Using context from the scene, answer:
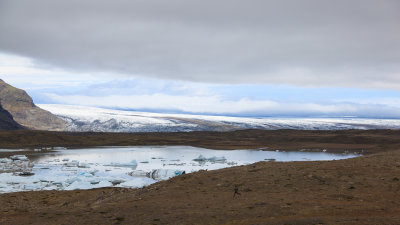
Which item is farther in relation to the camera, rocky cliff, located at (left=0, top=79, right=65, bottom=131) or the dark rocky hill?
rocky cliff, located at (left=0, top=79, right=65, bottom=131)

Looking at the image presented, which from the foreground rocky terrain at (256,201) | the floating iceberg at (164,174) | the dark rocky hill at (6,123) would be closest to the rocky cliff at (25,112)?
the dark rocky hill at (6,123)

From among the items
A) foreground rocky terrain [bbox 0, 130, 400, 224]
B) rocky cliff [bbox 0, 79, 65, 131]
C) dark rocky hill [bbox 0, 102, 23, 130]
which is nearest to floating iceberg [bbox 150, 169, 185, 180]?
foreground rocky terrain [bbox 0, 130, 400, 224]

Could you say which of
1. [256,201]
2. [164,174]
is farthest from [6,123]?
[256,201]

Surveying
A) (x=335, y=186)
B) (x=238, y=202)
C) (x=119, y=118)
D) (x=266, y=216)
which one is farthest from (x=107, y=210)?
(x=119, y=118)

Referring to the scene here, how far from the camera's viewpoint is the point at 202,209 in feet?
35.4

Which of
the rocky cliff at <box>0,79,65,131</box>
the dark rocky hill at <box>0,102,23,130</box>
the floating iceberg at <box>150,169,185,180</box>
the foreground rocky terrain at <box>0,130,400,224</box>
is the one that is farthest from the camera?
the rocky cliff at <box>0,79,65,131</box>

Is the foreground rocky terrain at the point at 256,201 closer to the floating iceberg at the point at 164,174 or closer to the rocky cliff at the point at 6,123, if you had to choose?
the floating iceberg at the point at 164,174

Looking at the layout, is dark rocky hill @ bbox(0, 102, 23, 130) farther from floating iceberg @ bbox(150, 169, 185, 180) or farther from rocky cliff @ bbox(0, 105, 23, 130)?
floating iceberg @ bbox(150, 169, 185, 180)

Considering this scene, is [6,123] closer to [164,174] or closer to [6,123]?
[6,123]

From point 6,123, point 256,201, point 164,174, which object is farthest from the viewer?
point 6,123

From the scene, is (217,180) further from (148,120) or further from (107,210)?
(148,120)

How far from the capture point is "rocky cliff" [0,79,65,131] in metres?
155

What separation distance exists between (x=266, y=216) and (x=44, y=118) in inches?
6481

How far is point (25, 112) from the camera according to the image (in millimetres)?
159625
